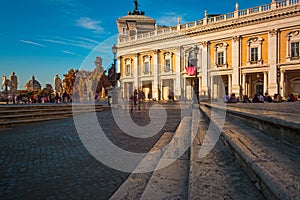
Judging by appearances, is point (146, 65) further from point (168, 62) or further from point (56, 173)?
point (56, 173)

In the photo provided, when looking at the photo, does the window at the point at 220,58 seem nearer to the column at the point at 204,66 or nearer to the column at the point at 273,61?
the column at the point at 204,66

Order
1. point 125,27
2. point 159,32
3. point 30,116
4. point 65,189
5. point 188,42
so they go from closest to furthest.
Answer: point 65,189
point 30,116
point 188,42
point 159,32
point 125,27

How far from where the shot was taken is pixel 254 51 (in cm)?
2848

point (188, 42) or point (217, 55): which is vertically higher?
point (188, 42)

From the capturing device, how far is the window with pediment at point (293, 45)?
25.2m

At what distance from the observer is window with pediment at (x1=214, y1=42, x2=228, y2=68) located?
3094 cm

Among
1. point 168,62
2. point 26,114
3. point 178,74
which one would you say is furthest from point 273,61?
point 26,114

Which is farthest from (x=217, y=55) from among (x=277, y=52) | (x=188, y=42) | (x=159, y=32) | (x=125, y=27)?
(x=125, y=27)

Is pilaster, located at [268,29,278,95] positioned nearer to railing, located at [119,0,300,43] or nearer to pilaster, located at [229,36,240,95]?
railing, located at [119,0,300,43]

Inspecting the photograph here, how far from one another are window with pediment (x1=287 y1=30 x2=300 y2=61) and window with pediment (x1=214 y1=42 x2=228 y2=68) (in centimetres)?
794

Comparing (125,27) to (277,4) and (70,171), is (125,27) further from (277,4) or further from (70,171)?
(70,171)

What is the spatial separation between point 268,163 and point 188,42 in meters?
34.4

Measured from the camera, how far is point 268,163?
156cm

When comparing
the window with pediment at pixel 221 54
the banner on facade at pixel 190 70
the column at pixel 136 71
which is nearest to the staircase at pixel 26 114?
the banner on facade at pixel 190 70
